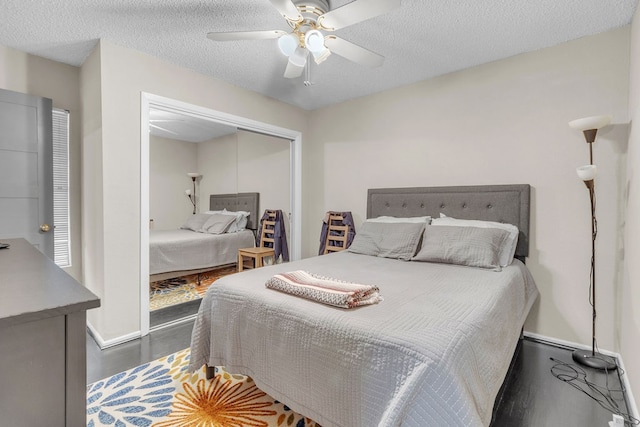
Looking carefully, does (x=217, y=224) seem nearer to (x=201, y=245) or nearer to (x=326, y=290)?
(x=201, y=245)

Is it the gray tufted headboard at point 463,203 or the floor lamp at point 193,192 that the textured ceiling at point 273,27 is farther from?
the gray tufted headboard at point 463,203

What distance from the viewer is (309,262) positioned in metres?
2.48

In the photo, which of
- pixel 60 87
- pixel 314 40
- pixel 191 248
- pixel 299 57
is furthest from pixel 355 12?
pixel 60 87

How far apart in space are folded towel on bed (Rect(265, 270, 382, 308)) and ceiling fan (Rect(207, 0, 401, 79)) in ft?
4.47

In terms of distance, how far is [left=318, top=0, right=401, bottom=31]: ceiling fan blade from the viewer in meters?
1.58

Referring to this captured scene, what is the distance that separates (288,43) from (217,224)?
215cm

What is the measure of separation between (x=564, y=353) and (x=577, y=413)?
807 mm

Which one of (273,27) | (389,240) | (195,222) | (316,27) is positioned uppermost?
(273,27)

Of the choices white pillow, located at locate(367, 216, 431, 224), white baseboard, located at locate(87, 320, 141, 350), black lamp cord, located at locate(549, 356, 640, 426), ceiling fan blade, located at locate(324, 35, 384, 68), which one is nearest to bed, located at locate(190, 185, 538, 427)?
black lamp cord, located at locate(549, 356, 640, 426)

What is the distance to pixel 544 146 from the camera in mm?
2531

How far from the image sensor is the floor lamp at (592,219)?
2014 millimetres

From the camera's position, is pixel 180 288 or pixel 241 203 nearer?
pixel 180 288

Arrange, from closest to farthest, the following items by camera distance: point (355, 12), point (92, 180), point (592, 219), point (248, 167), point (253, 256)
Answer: point (355, 12) < point (592, 219) < point (92, 180) < point (253, 256) < point (248, 167)

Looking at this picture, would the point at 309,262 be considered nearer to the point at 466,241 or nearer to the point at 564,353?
the point at 466,241
